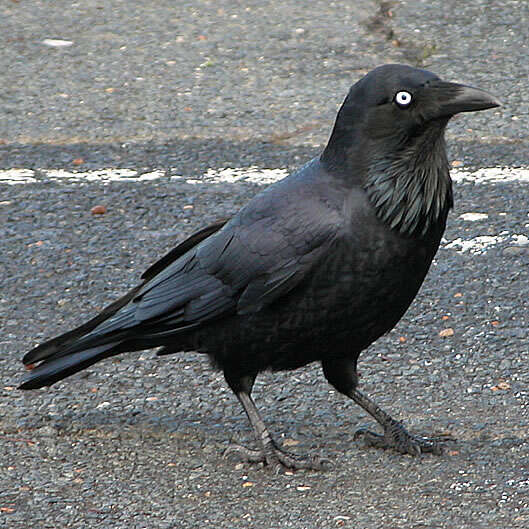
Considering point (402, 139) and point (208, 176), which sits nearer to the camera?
point (402, 139)

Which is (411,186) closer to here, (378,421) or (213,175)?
(378,421)

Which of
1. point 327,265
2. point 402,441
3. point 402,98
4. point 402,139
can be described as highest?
point 402,98

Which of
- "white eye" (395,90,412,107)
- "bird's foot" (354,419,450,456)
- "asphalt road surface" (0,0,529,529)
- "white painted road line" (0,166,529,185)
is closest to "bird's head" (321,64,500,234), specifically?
"white eye" (395,90,412,107)

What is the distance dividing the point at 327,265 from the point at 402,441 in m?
0.64

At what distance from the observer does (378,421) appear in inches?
140

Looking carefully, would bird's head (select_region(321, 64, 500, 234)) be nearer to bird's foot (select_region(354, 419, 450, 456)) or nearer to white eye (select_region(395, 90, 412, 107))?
white eye (select_region(395, 90, 412, 107))

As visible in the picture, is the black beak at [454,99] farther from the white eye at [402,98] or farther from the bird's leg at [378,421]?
the bird's leg at [378,421]

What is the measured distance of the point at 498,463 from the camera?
11.2ft

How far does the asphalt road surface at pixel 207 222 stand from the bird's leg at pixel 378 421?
0.04m

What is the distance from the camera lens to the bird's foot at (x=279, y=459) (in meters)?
3.44

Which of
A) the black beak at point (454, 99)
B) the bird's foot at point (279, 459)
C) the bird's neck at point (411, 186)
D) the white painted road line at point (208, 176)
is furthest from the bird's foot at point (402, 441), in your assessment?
the white painted road line at point (208, 176)

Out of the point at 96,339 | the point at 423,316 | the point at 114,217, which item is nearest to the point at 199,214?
the point at 114,217

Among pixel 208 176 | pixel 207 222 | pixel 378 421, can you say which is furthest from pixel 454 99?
pixel 208 176

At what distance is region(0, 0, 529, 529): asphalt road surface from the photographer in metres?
3.34
